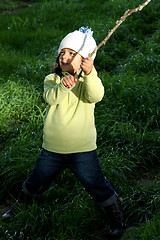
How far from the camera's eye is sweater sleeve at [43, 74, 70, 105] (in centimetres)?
222

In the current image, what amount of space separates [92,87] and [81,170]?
56 centimetres

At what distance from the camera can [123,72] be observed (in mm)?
Result: 5348

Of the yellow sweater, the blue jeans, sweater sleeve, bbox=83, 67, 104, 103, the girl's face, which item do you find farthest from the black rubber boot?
the girl's face

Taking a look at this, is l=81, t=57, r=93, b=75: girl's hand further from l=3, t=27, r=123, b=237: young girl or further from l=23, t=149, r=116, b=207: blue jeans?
l=23, t=149, r=116, b=207: blue jeans

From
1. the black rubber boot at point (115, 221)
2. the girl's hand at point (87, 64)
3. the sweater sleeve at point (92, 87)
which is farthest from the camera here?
the black rubber boot at point (115, 221)

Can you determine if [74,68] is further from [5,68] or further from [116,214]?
[5,68]

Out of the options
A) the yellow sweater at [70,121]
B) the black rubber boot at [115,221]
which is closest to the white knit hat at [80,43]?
the yellow sweater at [70,121]

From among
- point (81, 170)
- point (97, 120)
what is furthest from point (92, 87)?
point (97, 120)

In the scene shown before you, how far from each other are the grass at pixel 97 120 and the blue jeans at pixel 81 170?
27 centimetres

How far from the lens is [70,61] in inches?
91.9

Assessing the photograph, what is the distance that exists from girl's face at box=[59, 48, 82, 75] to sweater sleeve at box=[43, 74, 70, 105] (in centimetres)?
13

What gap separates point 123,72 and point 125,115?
1269 mm

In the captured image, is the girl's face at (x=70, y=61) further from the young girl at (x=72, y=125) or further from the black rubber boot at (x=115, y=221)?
the black rubber boot at (x=115, y=221)

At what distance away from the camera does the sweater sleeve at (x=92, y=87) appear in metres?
2.17
